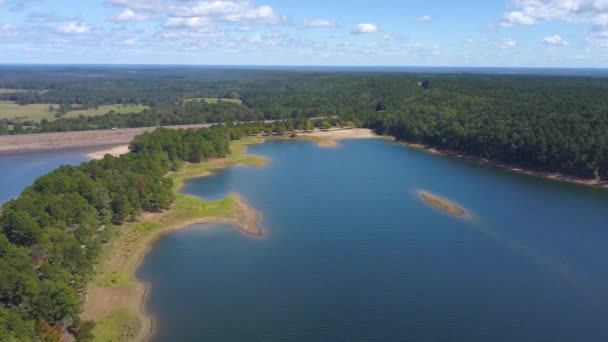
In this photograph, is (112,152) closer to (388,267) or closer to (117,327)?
(117,327)

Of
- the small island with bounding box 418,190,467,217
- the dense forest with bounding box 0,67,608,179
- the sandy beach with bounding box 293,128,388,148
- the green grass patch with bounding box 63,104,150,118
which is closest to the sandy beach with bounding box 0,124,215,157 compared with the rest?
the dense forest with bounding box 0,67,608,179

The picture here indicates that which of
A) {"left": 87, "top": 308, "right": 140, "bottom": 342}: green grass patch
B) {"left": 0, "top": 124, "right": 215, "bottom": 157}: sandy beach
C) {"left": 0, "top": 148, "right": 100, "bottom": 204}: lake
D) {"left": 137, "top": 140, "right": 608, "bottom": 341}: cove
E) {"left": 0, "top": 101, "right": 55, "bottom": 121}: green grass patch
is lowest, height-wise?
{"left": 87, "top": 308, "right": 140, "bottom": 342}: green grass patch

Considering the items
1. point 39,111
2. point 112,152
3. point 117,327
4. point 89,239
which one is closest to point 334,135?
point 112,152

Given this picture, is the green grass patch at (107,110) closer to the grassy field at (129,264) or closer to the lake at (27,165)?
the lake at (27,165)

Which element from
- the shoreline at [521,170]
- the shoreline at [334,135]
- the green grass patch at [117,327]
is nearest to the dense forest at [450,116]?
the shoreline at [521,170]

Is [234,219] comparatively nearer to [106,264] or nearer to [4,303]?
[106,264]

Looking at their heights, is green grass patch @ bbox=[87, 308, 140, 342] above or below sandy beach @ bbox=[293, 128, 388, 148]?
below

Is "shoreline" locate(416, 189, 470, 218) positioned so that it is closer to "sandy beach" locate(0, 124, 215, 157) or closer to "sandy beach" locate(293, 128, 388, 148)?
"sandy beach" locate(293, 128, 388, 148)
